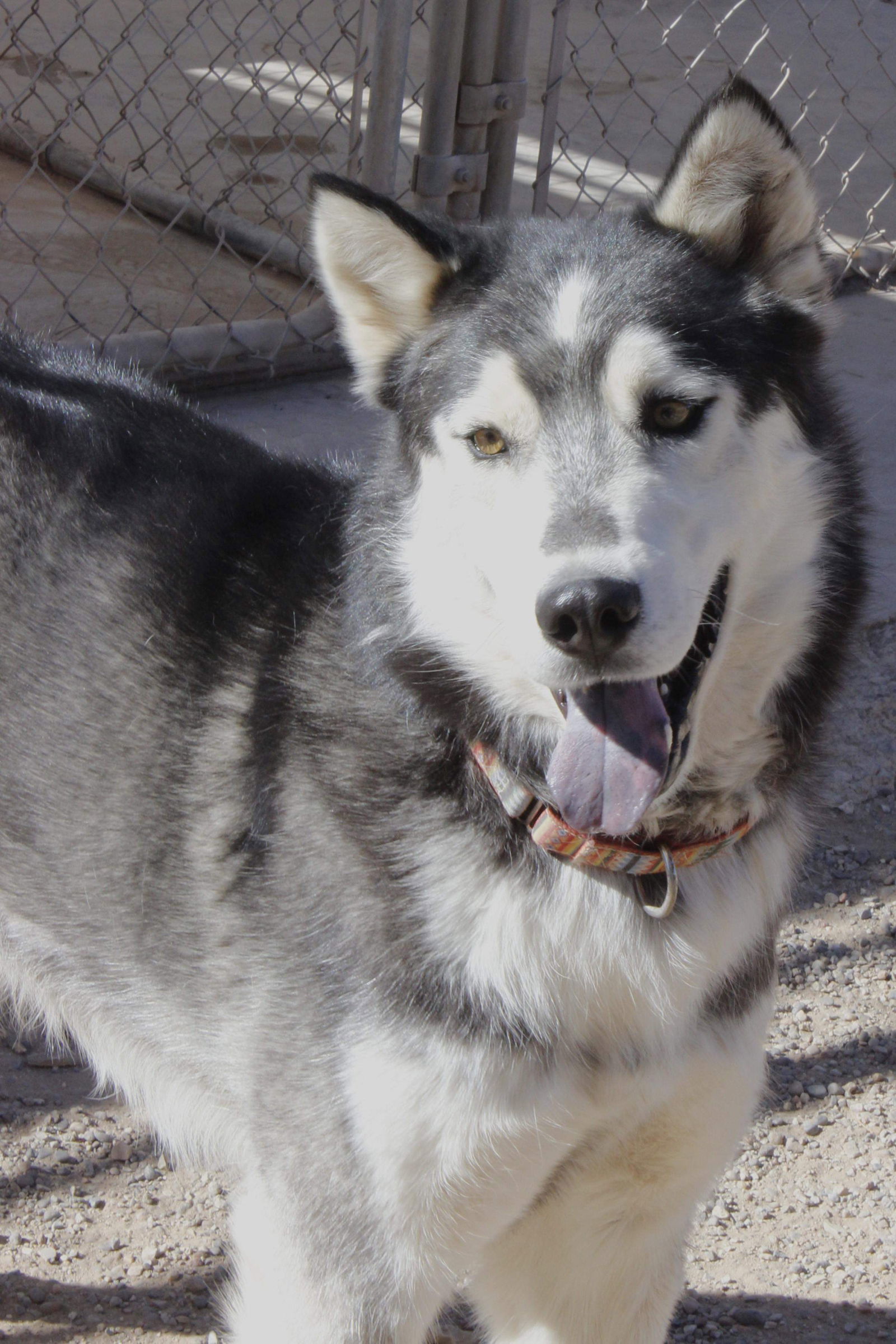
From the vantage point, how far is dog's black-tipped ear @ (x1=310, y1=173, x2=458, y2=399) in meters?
1.88

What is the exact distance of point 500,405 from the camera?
1.79m

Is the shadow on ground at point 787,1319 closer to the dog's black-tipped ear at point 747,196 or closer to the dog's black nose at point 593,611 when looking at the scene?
the dog's black nose at point 593,611

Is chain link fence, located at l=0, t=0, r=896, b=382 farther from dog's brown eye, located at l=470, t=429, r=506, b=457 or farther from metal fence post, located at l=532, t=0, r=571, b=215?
dog's brown eye, located at l=470, t=429, r=506, b=457

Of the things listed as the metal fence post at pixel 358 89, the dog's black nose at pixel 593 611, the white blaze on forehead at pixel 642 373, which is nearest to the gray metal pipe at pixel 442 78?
the metal fence post at pixel 358 89

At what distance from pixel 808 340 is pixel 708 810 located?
673mm

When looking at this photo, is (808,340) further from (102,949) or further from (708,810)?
(102,949)

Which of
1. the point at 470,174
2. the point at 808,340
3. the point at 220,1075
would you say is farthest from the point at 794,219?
the point at 470,174

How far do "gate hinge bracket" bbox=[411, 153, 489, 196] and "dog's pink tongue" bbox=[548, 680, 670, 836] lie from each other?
119 inches

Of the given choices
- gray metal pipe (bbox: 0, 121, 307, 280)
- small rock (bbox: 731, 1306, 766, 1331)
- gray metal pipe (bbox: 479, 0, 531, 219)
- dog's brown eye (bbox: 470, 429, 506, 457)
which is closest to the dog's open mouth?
dog's brown eye (bbox: 470, 429, 506, 457)

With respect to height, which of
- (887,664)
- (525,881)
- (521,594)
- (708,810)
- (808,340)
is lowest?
(887,664)

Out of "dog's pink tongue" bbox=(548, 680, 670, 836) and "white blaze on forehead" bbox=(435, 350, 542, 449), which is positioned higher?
"white blaze on forehead" bbox=(435, 350, 542, 449)

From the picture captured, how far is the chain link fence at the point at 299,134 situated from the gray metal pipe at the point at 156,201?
14mm

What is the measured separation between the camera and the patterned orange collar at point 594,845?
5.83 ft

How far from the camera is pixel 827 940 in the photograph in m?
3.16
